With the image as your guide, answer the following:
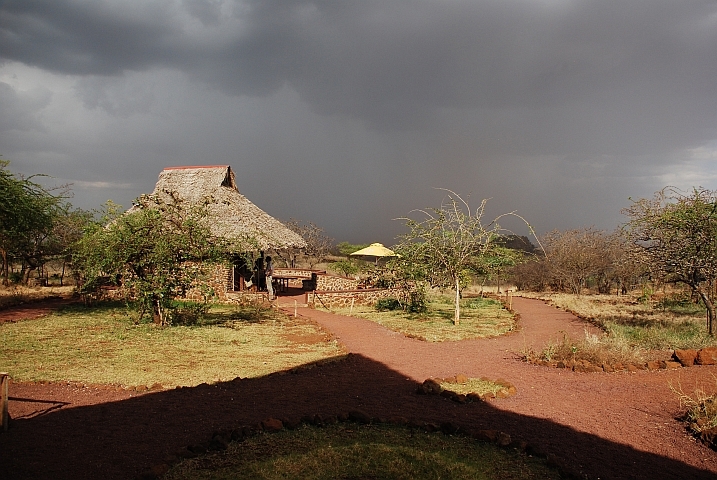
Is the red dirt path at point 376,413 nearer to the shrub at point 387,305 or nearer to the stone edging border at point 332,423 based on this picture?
the stone edging border at point 332,423

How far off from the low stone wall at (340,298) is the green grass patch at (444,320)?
0.40 metres

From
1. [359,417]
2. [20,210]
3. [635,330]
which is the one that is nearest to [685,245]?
[635,330]

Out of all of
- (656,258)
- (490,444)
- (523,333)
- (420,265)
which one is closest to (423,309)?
(420,265)

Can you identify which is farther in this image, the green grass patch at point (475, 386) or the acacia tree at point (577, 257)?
the acacia tree at point (577, 257)

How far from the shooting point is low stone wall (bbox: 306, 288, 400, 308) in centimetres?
2058

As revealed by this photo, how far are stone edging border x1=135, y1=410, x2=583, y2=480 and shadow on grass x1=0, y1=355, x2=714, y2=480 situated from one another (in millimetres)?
175

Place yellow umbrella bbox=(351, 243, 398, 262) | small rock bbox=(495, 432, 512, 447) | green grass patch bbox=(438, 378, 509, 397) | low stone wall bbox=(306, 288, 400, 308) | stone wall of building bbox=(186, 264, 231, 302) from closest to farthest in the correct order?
small rock bbox=(495, 432, 512, 447) → green grass patch bbox=(438, 378, 509, 397) → low stone wall bbox=(306, 288, 400, 308) → stone wall of building bbox=(186, 264, 231, 302) → yellow umbrella bbox=(351, 243, 398, 262)

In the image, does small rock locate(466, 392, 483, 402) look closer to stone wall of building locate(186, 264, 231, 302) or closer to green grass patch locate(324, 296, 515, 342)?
green grass patch locate(324, 296, 515, 342)

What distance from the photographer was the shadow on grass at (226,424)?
17.3ft

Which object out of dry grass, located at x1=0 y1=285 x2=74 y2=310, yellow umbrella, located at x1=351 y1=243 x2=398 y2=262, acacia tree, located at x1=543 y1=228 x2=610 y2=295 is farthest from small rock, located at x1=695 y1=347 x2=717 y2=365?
acacia tree, located at x1=543 y1=228 x2=610 y2=295

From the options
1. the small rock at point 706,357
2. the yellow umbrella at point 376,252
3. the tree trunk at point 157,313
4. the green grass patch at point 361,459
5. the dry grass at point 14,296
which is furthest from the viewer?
the yellow umbrella at point 376,252

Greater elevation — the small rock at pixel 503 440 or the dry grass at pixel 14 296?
the dry grass at pixel 14 296

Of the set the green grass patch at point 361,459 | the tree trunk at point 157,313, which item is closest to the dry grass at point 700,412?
the green grass patch at point 361,459

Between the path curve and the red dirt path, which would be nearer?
the red dirt path
